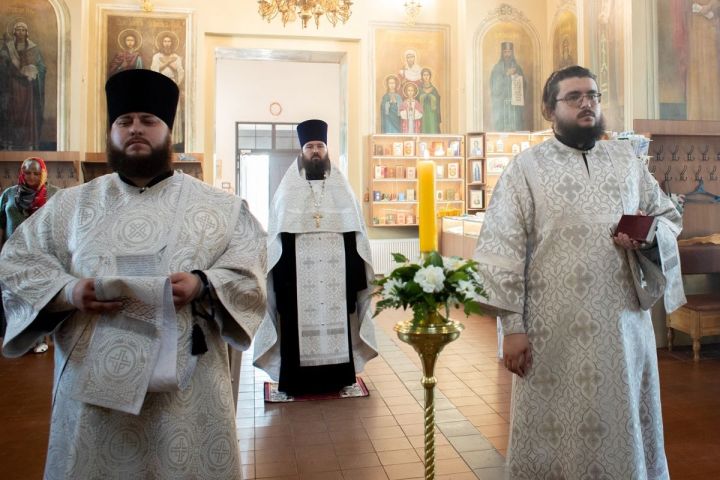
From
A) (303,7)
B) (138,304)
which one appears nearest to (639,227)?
(138,304)

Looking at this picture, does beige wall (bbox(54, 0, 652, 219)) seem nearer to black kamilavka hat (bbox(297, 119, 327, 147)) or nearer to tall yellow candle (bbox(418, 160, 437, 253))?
black kamilavka hat (bbox(297, 119, 327, 147))

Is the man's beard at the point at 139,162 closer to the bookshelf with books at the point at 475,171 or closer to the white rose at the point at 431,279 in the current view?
the white rose at the point at 431,279

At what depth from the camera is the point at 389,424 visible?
4.16m

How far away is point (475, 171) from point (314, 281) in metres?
7.91

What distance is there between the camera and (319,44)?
12.2 m

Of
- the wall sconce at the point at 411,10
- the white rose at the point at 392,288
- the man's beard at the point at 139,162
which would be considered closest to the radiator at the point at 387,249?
the wall sconce at the point at 411,10

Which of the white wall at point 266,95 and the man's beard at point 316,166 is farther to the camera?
the white wall at point 266,95

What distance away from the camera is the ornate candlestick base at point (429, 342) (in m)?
1.59

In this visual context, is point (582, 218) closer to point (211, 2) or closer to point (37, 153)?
point (37, 153)

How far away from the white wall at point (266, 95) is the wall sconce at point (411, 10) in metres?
5.87

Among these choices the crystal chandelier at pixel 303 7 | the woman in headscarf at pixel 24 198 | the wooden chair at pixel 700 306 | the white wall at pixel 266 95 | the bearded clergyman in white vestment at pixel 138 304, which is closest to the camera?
the bearded clergyman in white vestment at pixel 138 304

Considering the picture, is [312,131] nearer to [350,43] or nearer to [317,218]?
[317,218]

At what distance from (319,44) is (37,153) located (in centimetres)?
563

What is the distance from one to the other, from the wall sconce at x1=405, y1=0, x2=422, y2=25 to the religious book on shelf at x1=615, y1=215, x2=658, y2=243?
10892 millimetres
